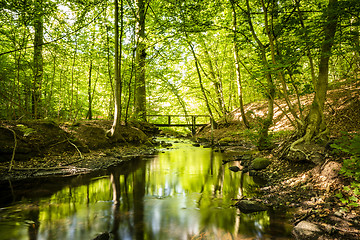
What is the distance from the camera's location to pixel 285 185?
4.07 metres

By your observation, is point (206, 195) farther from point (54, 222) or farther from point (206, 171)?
point (54, 222)

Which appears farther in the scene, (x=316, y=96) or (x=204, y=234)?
(x=316, y=96)

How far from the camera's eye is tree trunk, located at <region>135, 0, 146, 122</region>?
8930 mm

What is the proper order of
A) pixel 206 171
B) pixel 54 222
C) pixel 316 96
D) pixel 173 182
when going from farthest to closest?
1. pixel 206 171
2. pixel 173 182
3. pixel 316 96
4. pixel 54 222

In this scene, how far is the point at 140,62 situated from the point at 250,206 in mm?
8825

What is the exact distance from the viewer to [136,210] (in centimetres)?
356

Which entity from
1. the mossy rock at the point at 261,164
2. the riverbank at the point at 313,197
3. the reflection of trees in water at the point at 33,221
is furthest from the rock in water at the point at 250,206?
the reflection of trees in water at the point at 33,221

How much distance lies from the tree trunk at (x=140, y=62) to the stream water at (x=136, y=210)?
603 centimetres

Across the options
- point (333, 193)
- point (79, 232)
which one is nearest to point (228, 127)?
point (333, 193)

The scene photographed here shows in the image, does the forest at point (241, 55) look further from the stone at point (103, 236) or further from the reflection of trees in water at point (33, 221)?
the stone at point (103, 236)

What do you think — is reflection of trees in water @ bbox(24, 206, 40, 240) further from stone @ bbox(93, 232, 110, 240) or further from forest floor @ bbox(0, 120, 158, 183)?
forest floor @ bbox(0, 120, 158, 183)

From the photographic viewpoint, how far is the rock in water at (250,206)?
3.34 m

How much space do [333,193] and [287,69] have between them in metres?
3.26

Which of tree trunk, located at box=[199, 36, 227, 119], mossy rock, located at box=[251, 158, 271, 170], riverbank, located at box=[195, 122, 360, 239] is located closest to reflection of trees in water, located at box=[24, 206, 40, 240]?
riverbank, located at box=[195, 122, 360, 239]
